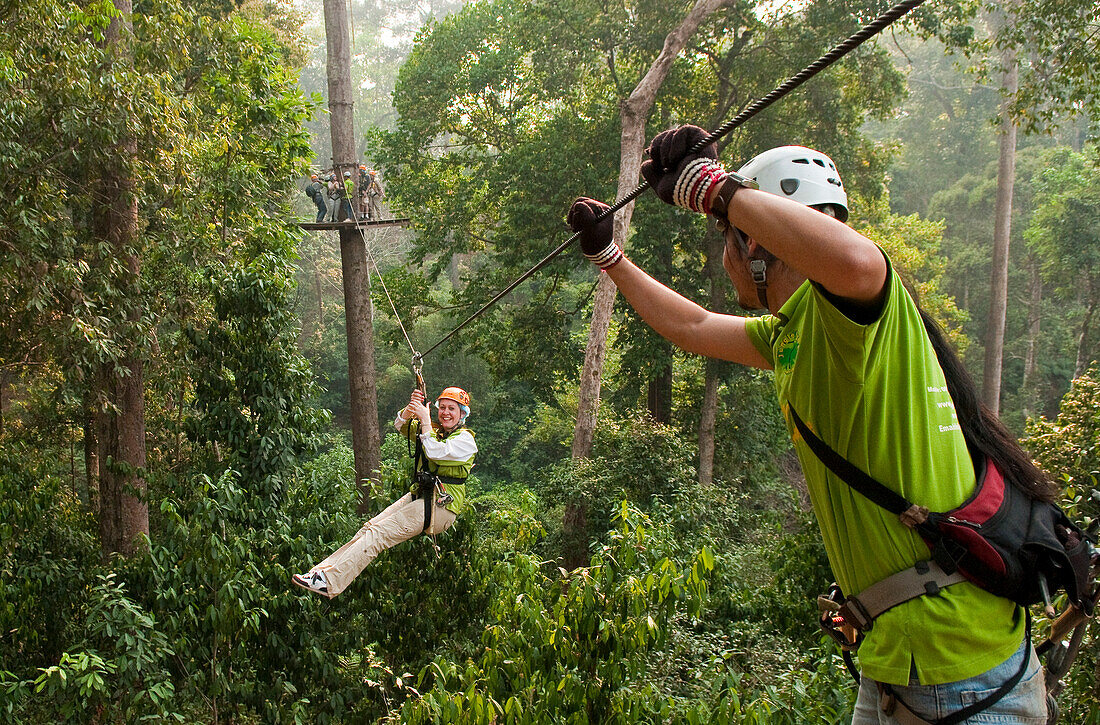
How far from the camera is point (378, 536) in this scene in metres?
5.22

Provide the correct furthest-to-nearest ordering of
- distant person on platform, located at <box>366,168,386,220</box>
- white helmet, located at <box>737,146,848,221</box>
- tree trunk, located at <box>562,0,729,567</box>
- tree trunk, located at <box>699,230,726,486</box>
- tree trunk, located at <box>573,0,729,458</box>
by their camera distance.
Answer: tree trunk, located at <box>699,230,726,486</box> < tree trunk, located at <box>573,0,729,458</box> < tree trunk, located at <box>562,0,729,567</box> < distant person on platform, located at <box>366,168,386,220</box> < white helmet, located at <box>737,146,848,221</box>

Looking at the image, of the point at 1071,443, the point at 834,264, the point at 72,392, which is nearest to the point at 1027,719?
the point at 834,264

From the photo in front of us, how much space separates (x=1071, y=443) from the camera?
22.3 feet

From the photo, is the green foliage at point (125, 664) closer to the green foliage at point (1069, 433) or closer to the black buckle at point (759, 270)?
the black buckle at point (759, 270)

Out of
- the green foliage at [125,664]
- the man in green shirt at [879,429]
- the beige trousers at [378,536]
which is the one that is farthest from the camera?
the beige trousers at [378,536]

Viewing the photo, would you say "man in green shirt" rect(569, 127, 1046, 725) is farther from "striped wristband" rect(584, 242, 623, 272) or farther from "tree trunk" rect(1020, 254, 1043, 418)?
"tree trunk" rect(1020, 254, 1043, 418)

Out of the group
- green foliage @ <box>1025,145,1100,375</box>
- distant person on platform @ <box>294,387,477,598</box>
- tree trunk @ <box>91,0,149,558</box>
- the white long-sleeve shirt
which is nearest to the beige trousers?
distant person on platform @ <box>294,387,477,598</box>

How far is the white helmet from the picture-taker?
5.70ft

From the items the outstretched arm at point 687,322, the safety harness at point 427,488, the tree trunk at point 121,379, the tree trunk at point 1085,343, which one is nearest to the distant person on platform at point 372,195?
the tree trunk at point 121,379

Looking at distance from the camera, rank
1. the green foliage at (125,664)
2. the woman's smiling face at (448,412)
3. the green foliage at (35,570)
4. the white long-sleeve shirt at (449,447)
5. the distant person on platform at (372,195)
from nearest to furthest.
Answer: the green foliage at (125,664), the white long-sleeve shirt at (449,447), the woman's smiling face at (448,412), the green foliage at (35,570), the distant person on platform at (372,195)

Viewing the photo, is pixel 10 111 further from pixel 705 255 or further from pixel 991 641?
pixel 705 255

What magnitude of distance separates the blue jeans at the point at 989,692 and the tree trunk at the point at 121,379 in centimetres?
704

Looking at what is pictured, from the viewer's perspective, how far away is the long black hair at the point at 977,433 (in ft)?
5.18

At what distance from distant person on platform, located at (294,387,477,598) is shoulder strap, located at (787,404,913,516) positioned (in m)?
3.80
